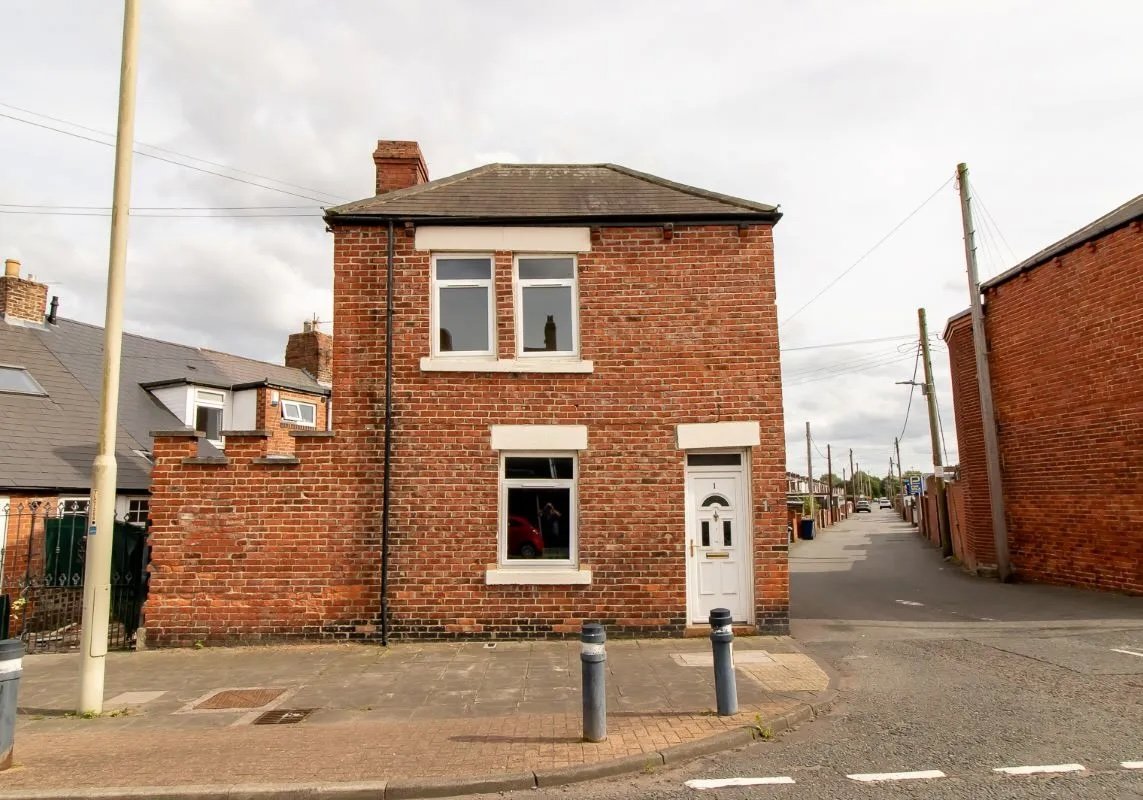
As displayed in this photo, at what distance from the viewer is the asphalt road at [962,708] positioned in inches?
192

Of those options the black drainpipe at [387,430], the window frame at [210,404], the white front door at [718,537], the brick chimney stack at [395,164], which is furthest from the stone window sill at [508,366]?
the window frame at [210,404]

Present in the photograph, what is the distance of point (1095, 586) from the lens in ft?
43.5

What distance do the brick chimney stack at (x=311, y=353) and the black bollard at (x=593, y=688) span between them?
21183mm

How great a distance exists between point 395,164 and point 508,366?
434cm

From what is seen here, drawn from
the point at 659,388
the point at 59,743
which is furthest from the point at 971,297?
the point at 59,743

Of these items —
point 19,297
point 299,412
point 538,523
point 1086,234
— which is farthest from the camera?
point 299,412

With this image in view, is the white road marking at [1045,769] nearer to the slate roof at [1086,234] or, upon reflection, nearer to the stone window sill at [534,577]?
the stone window sill at [534,577]

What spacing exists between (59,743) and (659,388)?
7.41 metres

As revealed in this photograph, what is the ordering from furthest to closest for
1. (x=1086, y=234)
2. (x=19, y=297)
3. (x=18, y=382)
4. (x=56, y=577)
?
(x=19, y=297)
(x=18, y=382)
(x=1086, y=234)
(x=56, y=577)

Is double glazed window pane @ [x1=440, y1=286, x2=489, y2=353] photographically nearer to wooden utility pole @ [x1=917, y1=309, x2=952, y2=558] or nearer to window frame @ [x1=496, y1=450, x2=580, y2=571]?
window frame @ [x1=496, y1=450, x2=580, y2=571]

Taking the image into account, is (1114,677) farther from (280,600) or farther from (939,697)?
(280,600)

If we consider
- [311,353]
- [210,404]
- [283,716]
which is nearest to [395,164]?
[283,716]

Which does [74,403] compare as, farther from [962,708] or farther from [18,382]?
[962,708]

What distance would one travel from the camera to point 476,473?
9.95 meters
